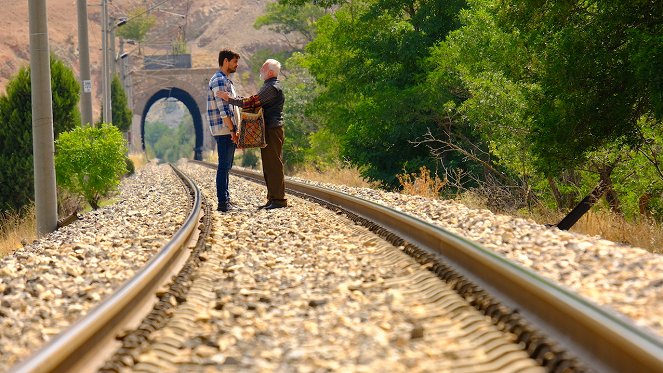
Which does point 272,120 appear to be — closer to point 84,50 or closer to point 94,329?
point 94,329

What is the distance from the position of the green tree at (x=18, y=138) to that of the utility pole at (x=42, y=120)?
9.12 meters

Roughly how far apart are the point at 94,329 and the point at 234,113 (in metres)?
8.11

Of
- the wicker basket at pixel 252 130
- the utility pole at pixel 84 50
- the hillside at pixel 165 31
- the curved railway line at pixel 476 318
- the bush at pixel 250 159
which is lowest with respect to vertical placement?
the bush at pixel 250 159

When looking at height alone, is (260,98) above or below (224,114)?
above

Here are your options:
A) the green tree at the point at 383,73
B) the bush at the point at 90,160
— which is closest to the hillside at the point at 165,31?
the green tree at the point at 383,73

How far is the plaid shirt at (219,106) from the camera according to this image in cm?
1159

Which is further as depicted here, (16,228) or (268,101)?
(16,228)

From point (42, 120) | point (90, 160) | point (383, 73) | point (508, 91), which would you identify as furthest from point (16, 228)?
point (508, 91)

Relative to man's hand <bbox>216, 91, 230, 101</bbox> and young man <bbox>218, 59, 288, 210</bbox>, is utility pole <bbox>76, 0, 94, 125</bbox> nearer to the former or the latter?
young man <bbox>218, 59, 288, 210</bbox>

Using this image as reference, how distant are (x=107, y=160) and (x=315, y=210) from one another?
8.44 meters

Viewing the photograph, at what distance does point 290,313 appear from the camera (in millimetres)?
5090

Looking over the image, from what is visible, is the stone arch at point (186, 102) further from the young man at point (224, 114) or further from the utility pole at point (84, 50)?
the young man at point (224, 114)

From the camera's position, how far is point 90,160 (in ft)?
61.0

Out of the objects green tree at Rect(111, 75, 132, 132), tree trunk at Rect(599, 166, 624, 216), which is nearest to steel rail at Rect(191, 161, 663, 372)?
tree trunk at Rect(599, 166, 624, 216)
